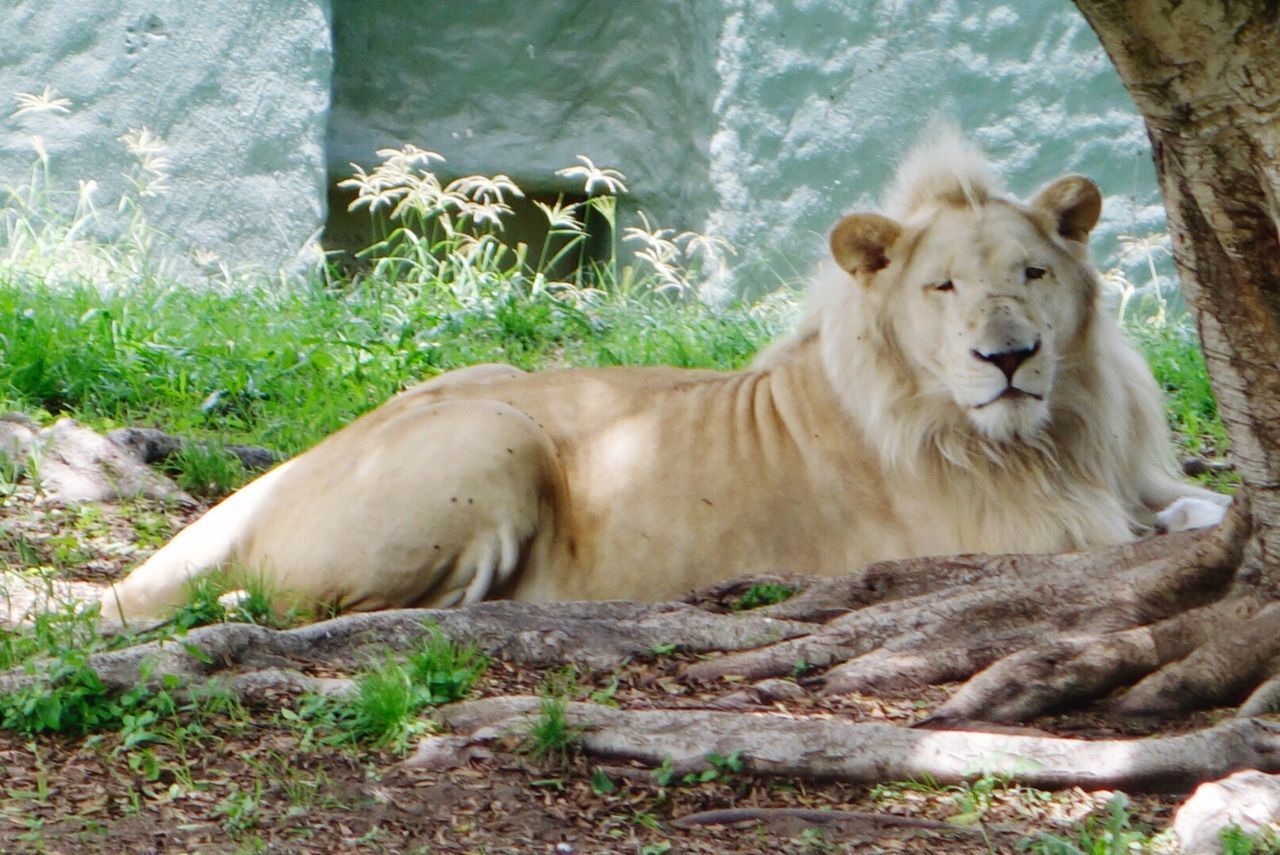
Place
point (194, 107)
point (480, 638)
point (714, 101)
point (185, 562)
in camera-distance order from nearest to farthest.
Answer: point (480, 638) → point (185, 562) → point (194, 107) → point (714, 101)

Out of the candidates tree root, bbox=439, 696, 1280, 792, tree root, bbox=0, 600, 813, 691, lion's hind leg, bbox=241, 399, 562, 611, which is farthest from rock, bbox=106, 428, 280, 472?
tree root, bbox=439, 696, 1280, 792

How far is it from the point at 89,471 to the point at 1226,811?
3.93m

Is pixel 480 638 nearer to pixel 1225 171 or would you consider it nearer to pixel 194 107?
pixel 1225 171

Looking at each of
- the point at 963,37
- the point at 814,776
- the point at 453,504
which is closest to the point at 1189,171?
the point at 814,776

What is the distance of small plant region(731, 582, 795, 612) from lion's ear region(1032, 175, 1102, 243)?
50.4 inches

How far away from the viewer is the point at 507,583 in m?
4.62

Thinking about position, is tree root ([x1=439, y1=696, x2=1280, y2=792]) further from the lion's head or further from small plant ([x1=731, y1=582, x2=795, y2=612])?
the lion's head

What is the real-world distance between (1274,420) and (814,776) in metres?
1.13

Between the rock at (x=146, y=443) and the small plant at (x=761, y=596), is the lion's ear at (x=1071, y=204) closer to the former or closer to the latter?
the small plant at (x=761, y=596)

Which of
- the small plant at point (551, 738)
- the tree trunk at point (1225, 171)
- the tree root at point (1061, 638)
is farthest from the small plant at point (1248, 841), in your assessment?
the small plant at point (551, 738)

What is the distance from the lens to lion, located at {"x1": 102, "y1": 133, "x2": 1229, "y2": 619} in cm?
444

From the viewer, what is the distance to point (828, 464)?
473cm

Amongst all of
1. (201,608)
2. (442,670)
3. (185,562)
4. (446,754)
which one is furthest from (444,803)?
(185,562)

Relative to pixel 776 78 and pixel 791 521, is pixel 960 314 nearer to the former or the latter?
pixel 791 521
